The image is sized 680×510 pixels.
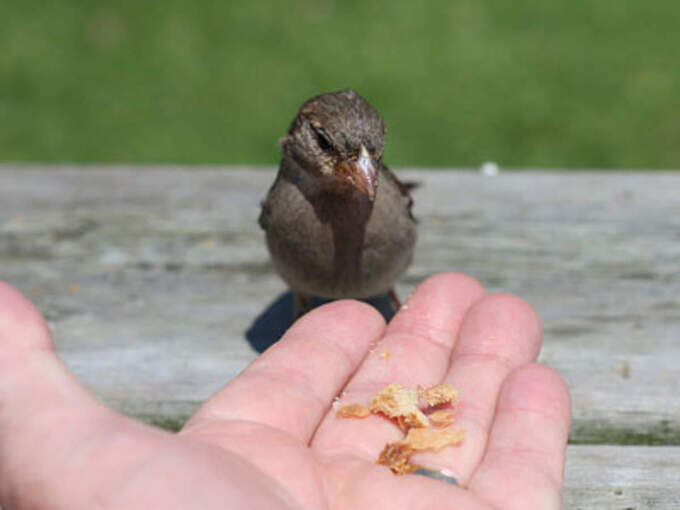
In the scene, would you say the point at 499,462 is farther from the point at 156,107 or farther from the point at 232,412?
the point at 156,107

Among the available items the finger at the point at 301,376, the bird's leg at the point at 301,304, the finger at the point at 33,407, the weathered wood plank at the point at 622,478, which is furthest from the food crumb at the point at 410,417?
the bird's leg at the point at 301,304

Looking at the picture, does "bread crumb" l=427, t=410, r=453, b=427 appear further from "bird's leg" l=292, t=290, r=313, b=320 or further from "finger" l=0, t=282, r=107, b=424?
"bird's leg" l=292, t=290, r=313, b=320

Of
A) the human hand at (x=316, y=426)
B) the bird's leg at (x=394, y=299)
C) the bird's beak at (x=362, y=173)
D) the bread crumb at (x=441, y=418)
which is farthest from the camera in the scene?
the bird's leg at (x=394, y=299)

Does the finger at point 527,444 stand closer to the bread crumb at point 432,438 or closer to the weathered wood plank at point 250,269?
the bread crumb at point 432,438

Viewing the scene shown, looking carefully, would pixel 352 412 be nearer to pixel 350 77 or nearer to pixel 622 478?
pixel 622 478

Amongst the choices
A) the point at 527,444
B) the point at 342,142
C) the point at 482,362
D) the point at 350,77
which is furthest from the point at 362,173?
the point at 350,77

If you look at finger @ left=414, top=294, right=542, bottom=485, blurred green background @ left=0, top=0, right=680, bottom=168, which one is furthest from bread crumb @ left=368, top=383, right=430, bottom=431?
blurred green background @ left=0, top=0, right=680, bottom=168

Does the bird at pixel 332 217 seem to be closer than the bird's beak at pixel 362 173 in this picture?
No

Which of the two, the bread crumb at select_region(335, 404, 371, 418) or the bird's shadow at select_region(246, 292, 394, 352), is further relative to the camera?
the bird's shadow at select_region(246, 292, 394, 352)
